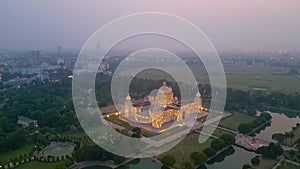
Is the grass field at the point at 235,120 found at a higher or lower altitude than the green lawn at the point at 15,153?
higher

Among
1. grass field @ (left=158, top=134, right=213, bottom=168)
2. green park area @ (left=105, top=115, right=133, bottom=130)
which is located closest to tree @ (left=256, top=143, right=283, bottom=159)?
grass field @ (left=158, top=134, right=213, bottom=168)

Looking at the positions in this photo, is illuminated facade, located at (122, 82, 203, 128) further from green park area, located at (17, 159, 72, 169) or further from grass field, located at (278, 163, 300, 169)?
grass field, located at (278, 163, 300, 169)

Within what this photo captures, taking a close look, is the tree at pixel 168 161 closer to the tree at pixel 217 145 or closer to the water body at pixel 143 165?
the water body at pixel 143 165

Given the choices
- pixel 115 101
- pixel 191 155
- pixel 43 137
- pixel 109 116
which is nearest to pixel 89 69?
pixel 115 101

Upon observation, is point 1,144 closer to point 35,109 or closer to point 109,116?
point 35,109

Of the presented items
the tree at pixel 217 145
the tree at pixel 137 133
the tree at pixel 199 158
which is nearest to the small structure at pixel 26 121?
the tree at pixel 137 133

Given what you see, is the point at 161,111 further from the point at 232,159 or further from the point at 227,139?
the point at 232,159
